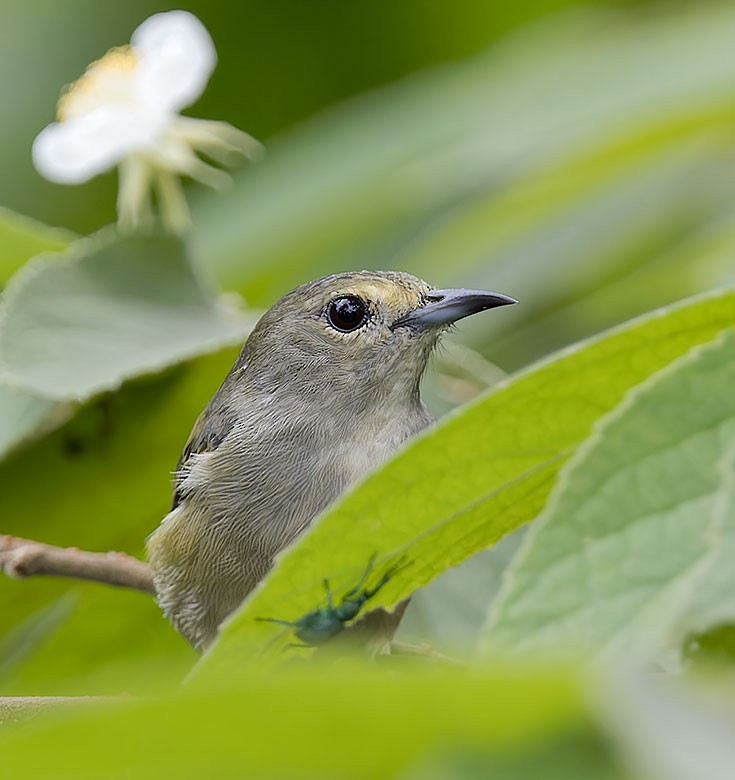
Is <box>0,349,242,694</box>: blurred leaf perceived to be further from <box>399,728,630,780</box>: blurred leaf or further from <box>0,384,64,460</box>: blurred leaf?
<box>399,728,630,780</box>: blurred leaf

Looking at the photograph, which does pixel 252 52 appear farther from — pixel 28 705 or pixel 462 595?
pixel 28 705

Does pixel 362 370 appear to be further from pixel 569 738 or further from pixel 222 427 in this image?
pixel 569 738

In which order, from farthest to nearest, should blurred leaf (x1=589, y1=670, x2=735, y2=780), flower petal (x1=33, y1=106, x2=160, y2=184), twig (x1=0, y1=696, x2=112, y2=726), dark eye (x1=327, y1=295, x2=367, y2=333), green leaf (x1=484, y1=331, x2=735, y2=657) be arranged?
flower petal (x1=33, y1=106, x2=160, y2=184) → dark eye (x1=327, y1=295, x2=367, y2=333) → twig (x1=0, y1=696, x2=112, y2=726) → green leaf (x1=484, y1=331, x2=735, y2=657) → blurred leaf (x1=589, y1=670, x2=735, y2=780)

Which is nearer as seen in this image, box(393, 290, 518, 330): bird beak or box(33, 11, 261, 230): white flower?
box(393, 290, 518, 330): bird beak

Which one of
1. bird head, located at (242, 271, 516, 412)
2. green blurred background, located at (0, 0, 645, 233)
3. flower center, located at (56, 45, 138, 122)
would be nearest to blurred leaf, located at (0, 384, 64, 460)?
bird head, located at (242, 271, 516, 412)

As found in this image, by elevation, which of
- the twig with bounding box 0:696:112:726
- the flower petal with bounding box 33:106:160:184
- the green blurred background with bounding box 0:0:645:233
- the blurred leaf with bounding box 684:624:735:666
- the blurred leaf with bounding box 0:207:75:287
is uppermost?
the green blurred background with bounding box 0:0:645:233

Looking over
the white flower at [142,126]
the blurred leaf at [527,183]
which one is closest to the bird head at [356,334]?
the white flower at [142,126]

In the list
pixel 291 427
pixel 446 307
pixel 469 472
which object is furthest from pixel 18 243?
pixel 469 472

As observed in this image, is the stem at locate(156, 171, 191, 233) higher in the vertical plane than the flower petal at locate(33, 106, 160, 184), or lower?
lower
